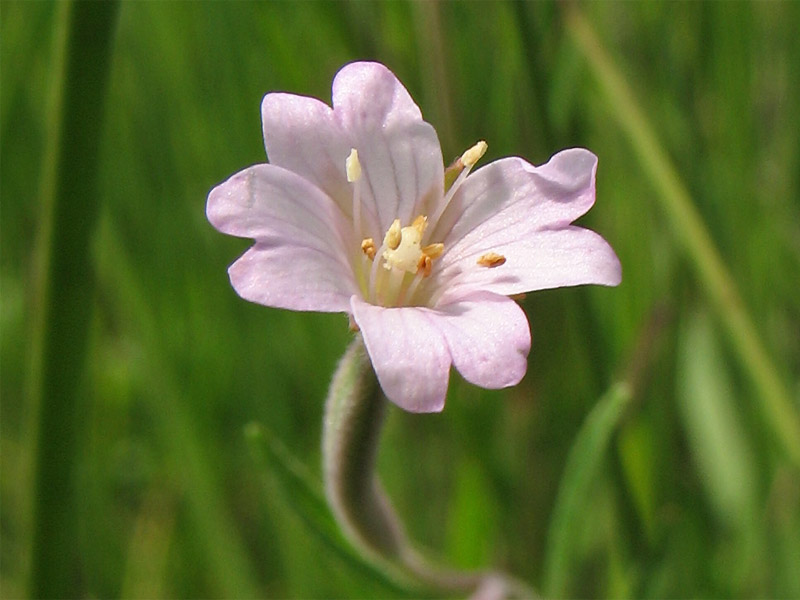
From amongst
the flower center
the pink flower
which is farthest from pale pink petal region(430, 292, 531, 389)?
the flower center

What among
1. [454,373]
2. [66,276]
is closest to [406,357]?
[66,276]

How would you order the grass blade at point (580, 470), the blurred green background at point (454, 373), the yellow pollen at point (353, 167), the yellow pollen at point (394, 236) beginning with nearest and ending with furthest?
the yellow pollen at point (353, 167) < the yellow pollen at point (394, 236) < the grass blade at point (580, 470) < the blurred green background at point (454, 373)

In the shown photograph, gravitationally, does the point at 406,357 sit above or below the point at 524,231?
below

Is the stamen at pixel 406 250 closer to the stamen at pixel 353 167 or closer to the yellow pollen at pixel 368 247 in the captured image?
the yellow pollen at pixel 368 247

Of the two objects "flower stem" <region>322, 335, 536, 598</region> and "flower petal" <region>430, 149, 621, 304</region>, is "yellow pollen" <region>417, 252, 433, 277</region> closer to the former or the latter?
"flower petal" <region>430, 149, 621, 304</region>

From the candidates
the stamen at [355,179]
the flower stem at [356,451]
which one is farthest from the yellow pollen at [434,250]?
the flower stem at [356,451]

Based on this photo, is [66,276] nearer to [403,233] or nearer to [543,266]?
[403,233]
